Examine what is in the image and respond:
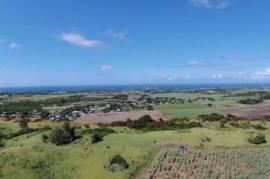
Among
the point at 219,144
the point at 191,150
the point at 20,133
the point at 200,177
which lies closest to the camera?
the point at 200,177

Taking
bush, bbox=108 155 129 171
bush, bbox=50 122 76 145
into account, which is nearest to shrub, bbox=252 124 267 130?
bush, bbox=108 155 129 171

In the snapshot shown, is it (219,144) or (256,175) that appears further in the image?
(219,144)

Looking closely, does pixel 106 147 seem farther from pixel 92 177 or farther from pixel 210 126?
pixel 210 126

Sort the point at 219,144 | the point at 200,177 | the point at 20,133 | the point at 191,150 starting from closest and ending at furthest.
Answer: the point at 200,177
the point at 191,150
the point at 219,144
the point at 20,133

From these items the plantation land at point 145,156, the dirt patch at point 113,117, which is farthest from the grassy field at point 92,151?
the dirt patch at point 113,117

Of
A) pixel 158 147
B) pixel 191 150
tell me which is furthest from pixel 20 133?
pixel 191 150

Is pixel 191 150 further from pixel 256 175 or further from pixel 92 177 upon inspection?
pixel 92 177

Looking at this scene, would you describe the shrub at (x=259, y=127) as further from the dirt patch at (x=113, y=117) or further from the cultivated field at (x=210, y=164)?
the dirt patch at (x=113, y=117)

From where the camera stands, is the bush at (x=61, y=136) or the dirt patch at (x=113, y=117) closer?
the bush at (x=61, y=136)
